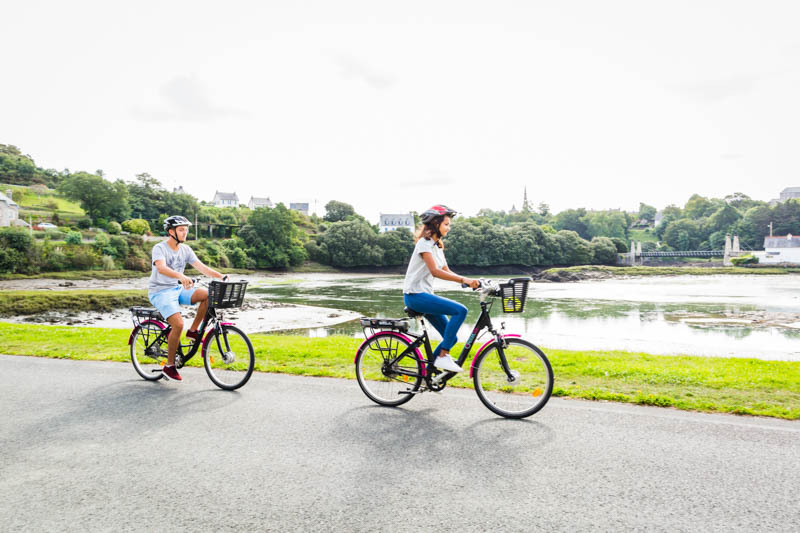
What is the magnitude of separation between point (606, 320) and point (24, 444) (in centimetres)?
2544

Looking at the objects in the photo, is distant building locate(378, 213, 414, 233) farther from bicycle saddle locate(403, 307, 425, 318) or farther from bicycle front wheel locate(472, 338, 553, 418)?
bicycle front wheel locate(472, 338, 553, 418)

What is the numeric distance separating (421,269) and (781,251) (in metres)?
137

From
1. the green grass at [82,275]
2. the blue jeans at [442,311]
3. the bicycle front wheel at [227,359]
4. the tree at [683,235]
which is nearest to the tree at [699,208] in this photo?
the tree at [683,235]

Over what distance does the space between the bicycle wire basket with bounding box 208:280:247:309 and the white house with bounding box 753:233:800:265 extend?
126195 millimetres

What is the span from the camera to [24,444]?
455 cm

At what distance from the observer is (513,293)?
5168 millimetres

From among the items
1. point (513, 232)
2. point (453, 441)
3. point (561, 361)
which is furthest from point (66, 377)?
point (513, 232)

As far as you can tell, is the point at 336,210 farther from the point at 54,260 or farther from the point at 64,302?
the point at 64,302

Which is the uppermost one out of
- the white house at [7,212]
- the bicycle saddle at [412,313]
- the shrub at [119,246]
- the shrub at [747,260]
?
the white house at [7,212]

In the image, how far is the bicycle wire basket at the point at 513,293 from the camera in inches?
202

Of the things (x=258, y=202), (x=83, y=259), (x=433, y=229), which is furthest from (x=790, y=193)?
(x=433, y=229)

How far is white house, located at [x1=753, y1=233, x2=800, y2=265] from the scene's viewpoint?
107 metres

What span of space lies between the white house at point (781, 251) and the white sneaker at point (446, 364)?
411 feet

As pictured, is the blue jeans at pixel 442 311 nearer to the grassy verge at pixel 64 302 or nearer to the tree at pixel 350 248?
the grassy verge at pixel 64 302
